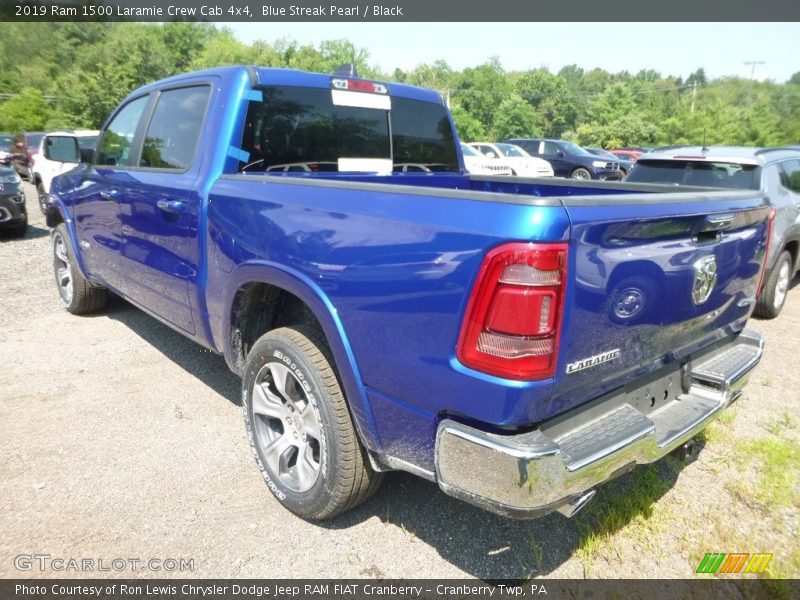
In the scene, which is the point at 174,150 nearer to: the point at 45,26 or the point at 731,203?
the point at 731,203

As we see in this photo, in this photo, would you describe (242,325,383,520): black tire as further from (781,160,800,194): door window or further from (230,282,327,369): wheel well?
(781,160,800,194): door window

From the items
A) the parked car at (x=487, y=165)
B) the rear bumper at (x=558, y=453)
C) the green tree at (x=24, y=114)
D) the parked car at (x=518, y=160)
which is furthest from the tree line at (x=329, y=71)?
the rear bumper at (x=558, y=453)

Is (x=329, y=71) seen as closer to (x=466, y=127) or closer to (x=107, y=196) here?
(x=466, y=127)

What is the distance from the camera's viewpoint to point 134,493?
9.15 ft

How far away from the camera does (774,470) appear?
301 cm

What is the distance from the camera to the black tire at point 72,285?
5.12m

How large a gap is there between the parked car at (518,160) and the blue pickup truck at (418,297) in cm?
1285

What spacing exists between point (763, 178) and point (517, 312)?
16.2 ft

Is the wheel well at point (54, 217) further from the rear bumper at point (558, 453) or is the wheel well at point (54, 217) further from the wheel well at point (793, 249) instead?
the wheel well at point (793, 249)

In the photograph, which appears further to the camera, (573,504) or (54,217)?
(54,217)

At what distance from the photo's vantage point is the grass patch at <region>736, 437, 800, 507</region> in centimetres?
279

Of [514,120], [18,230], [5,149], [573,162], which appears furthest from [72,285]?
[514,120]

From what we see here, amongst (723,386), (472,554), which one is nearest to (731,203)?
(723,386)

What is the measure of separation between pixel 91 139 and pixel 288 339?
11.0m
